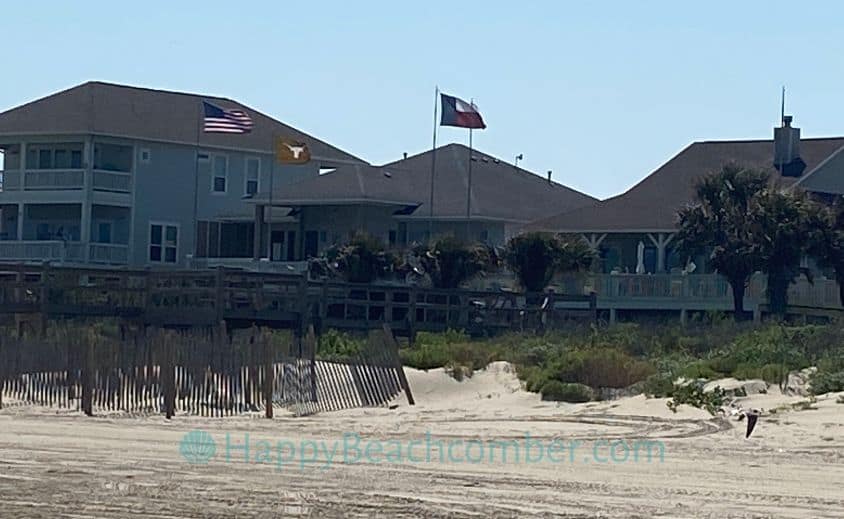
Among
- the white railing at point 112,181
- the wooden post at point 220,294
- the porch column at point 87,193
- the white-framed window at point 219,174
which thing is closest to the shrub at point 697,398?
the wooden post at point 220,294

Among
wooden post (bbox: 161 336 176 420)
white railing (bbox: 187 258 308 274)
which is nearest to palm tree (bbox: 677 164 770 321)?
white railing (bbox: 187 258 308 274)

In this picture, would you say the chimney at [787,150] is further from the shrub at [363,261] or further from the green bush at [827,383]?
the green bush at [827,383]

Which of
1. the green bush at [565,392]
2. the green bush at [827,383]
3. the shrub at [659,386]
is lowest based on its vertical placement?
the green bush at [565,392]

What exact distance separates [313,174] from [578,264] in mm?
17821

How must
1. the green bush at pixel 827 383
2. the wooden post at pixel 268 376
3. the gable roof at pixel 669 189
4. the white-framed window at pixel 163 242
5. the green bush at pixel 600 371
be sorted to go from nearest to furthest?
1. the green bush at pixel 827 383
2. the wooden post at pixel 268 376
3. the green bush at pixel 600 371
4. the gable roof at pixel 669 189
5. the white-framed window at pixel 163 242

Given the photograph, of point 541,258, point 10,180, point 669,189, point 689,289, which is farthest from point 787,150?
point 10,180

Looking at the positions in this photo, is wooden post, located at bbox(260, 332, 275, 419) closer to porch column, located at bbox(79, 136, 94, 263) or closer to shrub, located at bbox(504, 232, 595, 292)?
shrub, located at bbox(504, 232, 595, 292)

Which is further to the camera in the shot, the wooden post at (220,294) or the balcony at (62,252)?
the balcony at (62,252)

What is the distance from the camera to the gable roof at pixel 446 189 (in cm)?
5022

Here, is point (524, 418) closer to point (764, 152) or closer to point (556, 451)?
point (556, 451)

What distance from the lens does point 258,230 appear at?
51.1 metres

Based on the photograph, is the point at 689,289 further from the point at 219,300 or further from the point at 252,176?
the point at 252,176

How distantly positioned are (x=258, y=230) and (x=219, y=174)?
5.06 m

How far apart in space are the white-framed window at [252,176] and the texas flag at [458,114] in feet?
32.7
